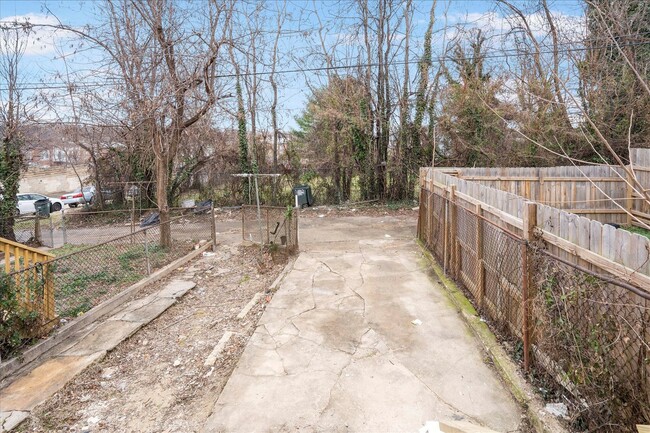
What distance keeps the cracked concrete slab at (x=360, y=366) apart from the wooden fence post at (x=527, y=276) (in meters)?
0.46

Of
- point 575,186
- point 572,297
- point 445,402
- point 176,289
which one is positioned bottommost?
point 445,402

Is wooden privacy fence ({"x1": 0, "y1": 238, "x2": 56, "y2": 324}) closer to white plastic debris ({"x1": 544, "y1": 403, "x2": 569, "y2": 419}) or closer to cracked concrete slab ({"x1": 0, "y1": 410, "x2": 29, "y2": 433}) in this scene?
cracked concrete slab ({"x1": 0, "y1": 410, "x2": 29, "y2": 433})

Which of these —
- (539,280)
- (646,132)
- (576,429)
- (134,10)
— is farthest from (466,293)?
(646,132)

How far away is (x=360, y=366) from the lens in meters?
3.96

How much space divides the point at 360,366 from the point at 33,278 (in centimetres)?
398

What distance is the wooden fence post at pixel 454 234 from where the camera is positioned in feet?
20.3

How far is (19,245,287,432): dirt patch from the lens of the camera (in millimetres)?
3410

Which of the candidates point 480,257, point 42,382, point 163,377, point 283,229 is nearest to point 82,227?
point 283,229

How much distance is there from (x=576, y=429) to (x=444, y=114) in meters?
13.4

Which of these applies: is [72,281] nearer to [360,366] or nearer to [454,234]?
[360,366]

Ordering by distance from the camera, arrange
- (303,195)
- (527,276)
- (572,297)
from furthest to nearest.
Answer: (303,195) < (527,276) < (572,297)

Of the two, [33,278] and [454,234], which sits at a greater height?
[454,234]

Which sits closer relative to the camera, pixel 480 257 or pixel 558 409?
pixel 558 409

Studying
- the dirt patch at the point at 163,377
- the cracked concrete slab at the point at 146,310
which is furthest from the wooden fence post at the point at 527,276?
the cracked concrete slab at the point at 146,310
